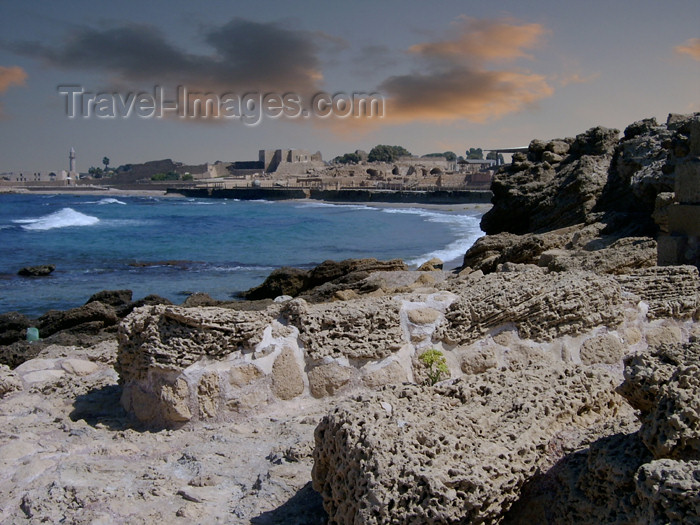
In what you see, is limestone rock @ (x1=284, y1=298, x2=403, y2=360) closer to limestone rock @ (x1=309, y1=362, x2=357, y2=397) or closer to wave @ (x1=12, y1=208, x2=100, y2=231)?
limestone rock @ (x1=309, y1=362, x2=357, y2=397)

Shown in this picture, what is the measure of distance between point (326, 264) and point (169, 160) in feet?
410

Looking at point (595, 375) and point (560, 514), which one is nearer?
point (560, 514)

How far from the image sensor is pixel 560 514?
7.97ft

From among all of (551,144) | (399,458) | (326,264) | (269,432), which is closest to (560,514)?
(399,458)

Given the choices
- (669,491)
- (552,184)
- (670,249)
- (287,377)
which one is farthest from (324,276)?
(669,491)

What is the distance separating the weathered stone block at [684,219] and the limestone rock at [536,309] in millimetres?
2108

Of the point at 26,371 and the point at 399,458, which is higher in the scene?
the point at 399,458

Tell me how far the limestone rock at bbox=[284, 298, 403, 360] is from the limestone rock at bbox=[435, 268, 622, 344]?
0.93 feet

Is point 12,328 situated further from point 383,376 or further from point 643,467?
point 643,467

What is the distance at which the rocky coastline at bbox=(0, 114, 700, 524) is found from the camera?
7.76ft

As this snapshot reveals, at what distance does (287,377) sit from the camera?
3793 mm

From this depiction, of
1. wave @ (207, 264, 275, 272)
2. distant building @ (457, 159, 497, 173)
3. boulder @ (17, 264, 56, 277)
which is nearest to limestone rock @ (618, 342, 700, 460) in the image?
wave @ (207, 264, 275, 272)

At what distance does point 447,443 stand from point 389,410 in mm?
270

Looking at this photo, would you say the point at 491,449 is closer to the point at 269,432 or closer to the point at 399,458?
the point at 399,458
